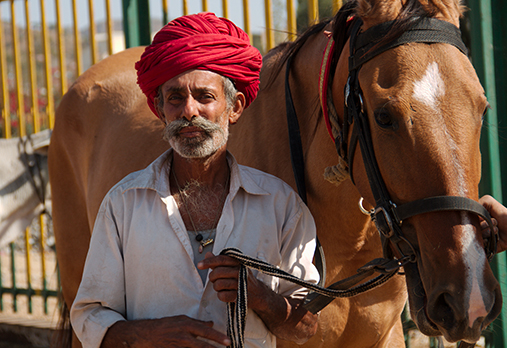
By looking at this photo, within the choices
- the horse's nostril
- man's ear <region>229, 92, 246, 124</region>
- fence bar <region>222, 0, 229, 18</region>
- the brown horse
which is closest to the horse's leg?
the brown horse

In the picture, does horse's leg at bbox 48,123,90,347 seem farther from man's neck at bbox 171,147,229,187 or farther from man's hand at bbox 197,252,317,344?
man's hand at bbox 197,252,317,344

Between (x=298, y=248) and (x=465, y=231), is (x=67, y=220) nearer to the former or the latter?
(x=298, y=248)

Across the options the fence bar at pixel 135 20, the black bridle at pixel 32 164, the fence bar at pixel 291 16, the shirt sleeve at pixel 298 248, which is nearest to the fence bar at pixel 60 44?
the black bridle at pixel 32 164

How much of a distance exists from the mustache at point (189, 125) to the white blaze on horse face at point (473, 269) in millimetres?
942

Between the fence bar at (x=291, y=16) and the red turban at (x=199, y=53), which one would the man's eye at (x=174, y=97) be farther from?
the fence bar at (x=291, y=16)

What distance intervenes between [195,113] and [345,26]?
680mm

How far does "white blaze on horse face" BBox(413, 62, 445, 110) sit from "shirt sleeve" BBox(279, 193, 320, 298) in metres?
0.65

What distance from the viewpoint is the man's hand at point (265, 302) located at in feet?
5.48

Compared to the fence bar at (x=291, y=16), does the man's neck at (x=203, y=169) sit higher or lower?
lower

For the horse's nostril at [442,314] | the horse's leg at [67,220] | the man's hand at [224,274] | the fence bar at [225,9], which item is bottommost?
the horse's leg at [67,220]

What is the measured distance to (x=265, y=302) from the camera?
1724 mm

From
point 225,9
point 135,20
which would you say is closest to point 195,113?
point 225,9

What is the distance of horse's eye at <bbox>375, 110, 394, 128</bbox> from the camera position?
1646 millimetres

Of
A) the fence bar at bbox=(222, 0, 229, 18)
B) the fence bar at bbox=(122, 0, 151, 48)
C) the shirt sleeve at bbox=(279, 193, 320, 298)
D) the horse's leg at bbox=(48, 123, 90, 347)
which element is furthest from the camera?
the fence bar at bbox=(122, 0, 151, 48)
